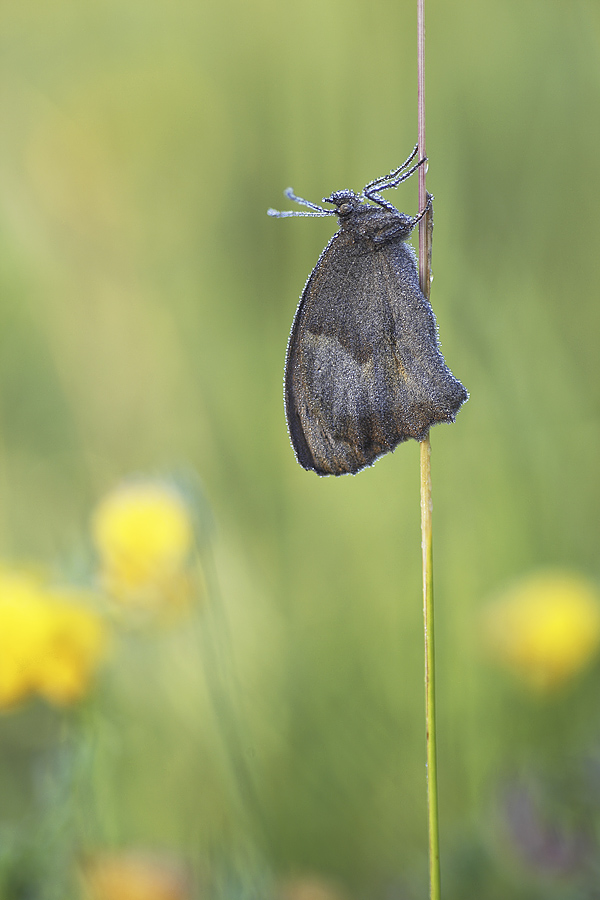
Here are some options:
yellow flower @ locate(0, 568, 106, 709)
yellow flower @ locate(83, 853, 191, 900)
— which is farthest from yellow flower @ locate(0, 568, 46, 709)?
yellow flower @ locate(83, 853, 191, 900)

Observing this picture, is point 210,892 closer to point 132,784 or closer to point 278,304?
point 132,784

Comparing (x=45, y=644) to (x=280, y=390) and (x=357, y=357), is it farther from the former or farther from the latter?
(x=280, y=390)

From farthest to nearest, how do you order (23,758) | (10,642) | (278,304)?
(278,304) → (23,758) → (10,642)

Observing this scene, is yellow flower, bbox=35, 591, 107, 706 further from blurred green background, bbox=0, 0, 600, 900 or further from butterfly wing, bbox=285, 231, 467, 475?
butterfly wing, bbox=285, 231, 467, 475

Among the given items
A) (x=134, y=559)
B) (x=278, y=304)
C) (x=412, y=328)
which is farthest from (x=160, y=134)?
(x=412, y=328)

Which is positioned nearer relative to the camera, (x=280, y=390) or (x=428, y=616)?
(x=428, y=616)

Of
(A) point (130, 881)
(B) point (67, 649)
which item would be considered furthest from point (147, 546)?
(A) point (130, 881)

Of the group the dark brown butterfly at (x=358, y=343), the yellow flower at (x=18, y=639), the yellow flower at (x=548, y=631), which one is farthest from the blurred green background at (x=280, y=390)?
the dark brown butterfly at (x=358, y=343)
